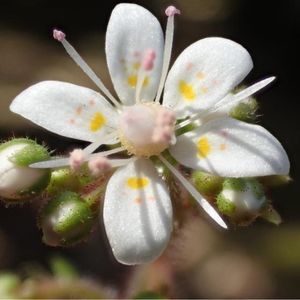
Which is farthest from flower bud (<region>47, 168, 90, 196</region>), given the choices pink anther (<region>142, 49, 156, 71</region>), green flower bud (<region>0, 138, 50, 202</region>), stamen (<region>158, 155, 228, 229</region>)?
pink anther (<region>142, 49, 156, 71</region>)

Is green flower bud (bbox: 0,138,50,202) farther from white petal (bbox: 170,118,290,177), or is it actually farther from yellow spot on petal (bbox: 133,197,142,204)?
white petal (bbox: 170,118,290,177)

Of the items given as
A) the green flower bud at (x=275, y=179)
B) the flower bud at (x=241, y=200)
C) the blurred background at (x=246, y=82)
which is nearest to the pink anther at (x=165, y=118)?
the flower bud at (x=241, y=200)

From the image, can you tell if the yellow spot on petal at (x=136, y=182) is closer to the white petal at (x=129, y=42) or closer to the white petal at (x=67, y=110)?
the white petal at (x=67, y=110)

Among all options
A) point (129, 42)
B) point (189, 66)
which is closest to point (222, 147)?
point (189, 66)

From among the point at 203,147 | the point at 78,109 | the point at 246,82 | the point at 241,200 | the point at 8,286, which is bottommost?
the point at 246,82

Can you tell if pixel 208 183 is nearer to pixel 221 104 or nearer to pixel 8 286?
pixel 221 104
